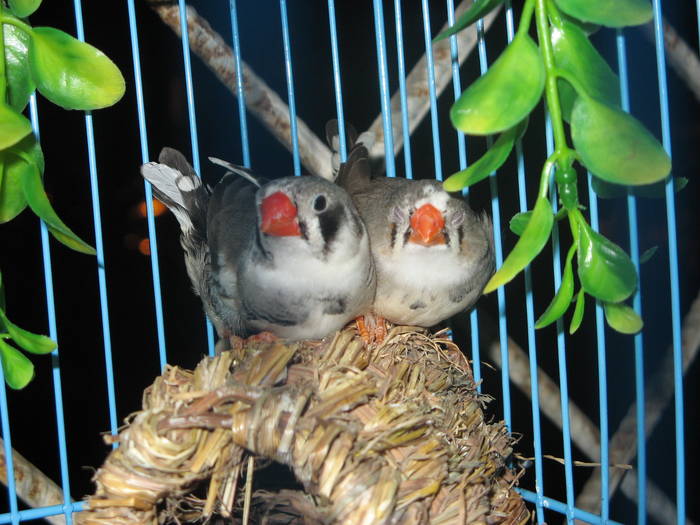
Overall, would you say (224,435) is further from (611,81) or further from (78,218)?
(78,218)

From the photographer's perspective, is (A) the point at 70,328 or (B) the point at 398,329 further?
(A) the point at 70,328

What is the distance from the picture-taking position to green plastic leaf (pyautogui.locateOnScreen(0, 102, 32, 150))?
1033 millimetres

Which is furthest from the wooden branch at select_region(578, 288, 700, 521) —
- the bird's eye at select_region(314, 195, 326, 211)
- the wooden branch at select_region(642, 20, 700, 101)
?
the bird's eye at select_region(314, 195, 326, 211)

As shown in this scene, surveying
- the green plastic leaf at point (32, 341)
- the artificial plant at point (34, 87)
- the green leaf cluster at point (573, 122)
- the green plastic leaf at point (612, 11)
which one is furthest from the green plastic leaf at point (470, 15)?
the green plastic leaf at point (32, 341)

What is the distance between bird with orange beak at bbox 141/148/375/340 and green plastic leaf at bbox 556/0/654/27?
56cm

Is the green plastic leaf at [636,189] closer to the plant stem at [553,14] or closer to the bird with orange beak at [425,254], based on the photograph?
the plant stem at [553,14]

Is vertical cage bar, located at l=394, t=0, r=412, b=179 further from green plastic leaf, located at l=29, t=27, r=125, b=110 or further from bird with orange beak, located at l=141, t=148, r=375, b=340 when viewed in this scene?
green plastic leaf, located at l=29, t=27, r=125, b=110

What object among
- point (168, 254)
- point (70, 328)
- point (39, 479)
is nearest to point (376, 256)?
point (39, 479)

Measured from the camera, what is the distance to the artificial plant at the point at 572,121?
0.92 metres

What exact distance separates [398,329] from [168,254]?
4.01ft

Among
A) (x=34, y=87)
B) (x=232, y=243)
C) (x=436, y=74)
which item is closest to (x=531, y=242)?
(x=232, y=243)

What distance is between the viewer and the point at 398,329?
139cm

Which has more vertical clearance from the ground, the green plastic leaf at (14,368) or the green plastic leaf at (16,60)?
the green plastic leaf at (16,60)

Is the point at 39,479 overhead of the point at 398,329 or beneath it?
beneath
